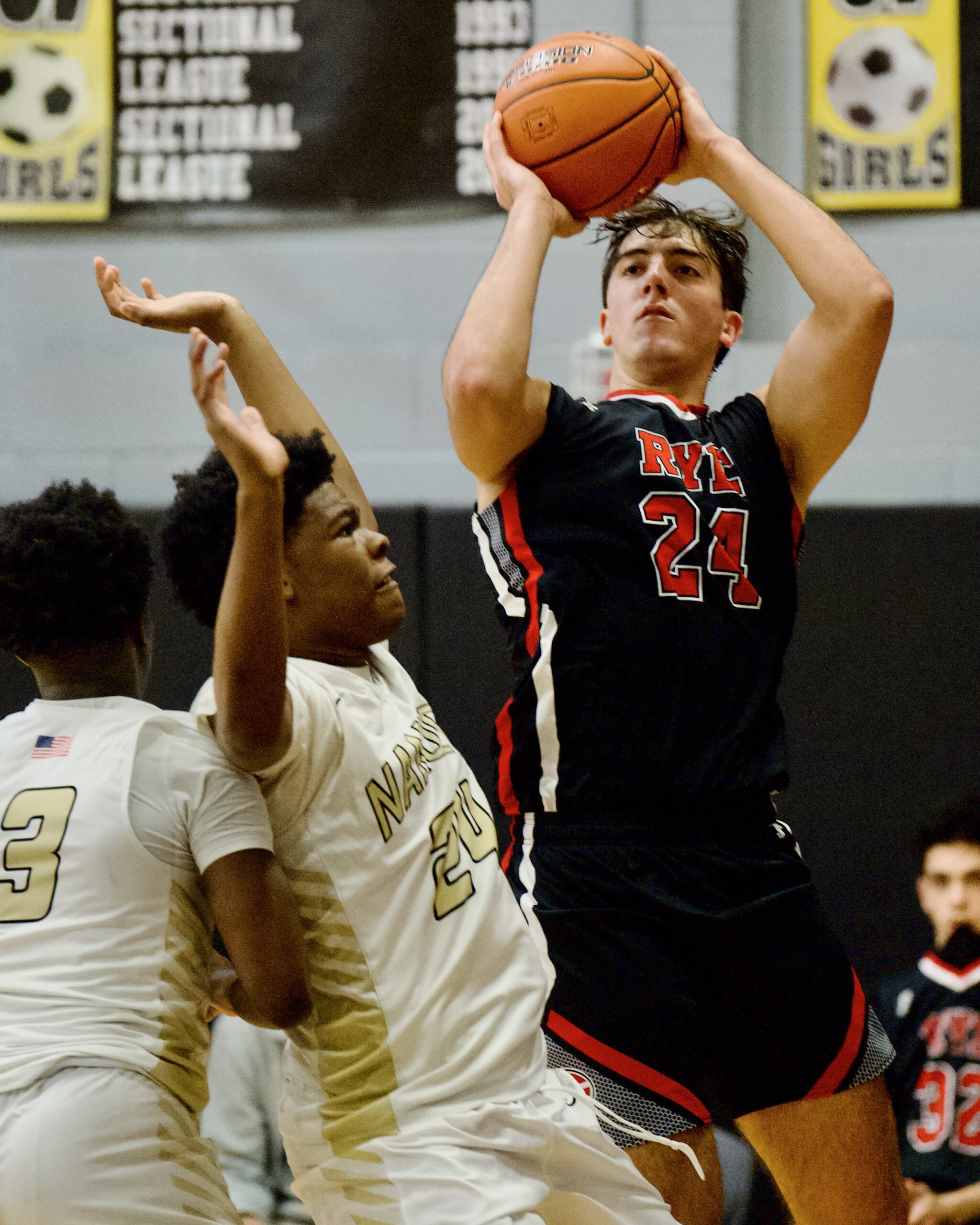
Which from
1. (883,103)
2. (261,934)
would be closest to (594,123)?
(261,934)

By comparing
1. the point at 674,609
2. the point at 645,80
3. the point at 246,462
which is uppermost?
the point at 645,80

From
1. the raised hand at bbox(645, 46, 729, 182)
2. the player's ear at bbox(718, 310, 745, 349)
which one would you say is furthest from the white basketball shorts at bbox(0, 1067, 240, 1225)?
the raised hand at bbox(645, 46, 729, 182)

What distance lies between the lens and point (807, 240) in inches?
89.0

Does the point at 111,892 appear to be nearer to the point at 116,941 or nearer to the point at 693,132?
the point at 116,941

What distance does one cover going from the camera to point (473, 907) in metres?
1.69

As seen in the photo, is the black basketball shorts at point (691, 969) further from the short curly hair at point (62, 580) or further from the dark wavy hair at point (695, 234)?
the dark wavy hair at point (695, 234)

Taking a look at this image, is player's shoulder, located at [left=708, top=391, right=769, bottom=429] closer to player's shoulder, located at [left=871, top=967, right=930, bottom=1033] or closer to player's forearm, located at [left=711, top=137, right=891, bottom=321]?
player's forearm, located at [left=711, top=137, right=891, bottom=321]

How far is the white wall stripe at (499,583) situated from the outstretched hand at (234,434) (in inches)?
29.3

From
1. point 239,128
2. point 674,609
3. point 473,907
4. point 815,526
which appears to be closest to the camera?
point 473,907

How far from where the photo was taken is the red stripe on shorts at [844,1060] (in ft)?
6.74

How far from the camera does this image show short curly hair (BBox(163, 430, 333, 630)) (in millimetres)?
1760

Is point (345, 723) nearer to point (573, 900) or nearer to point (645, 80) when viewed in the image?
point (573, 900)

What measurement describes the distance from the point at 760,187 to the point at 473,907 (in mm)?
1348

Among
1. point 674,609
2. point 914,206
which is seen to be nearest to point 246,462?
point 674,609
